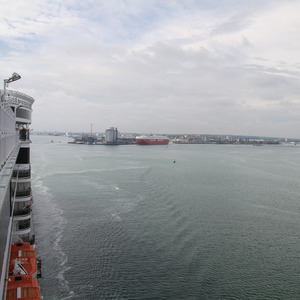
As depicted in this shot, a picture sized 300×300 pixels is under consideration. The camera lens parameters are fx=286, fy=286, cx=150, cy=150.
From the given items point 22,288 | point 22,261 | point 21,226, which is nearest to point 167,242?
point 21,226

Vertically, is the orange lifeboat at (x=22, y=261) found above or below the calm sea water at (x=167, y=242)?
above

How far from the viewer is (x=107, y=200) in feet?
46.1

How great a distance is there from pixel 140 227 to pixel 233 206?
515 centimetres

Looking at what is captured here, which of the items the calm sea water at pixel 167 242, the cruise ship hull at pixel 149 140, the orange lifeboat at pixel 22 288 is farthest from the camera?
the cruise ship hull at pixel 149 140

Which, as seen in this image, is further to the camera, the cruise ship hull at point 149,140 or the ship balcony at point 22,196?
the cruise ship hull at point 149,140

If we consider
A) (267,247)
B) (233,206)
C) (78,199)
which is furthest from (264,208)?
(78,199)

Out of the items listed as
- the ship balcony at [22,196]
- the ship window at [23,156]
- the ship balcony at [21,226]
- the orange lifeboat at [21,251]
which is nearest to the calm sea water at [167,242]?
the ship balcony at [21,226]

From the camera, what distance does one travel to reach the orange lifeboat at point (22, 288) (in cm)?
414

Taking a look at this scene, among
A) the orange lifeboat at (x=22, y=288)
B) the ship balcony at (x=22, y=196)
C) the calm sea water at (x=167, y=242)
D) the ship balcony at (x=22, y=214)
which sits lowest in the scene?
the calm sea water at (x=167, y=242)

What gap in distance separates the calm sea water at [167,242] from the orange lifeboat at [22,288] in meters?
2.33

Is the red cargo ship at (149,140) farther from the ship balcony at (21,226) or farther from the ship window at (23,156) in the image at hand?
the ship balcony at (21,226)

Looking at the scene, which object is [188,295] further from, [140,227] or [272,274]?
[140,227]

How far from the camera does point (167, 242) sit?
8969 millimetres

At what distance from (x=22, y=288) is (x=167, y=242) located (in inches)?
211
